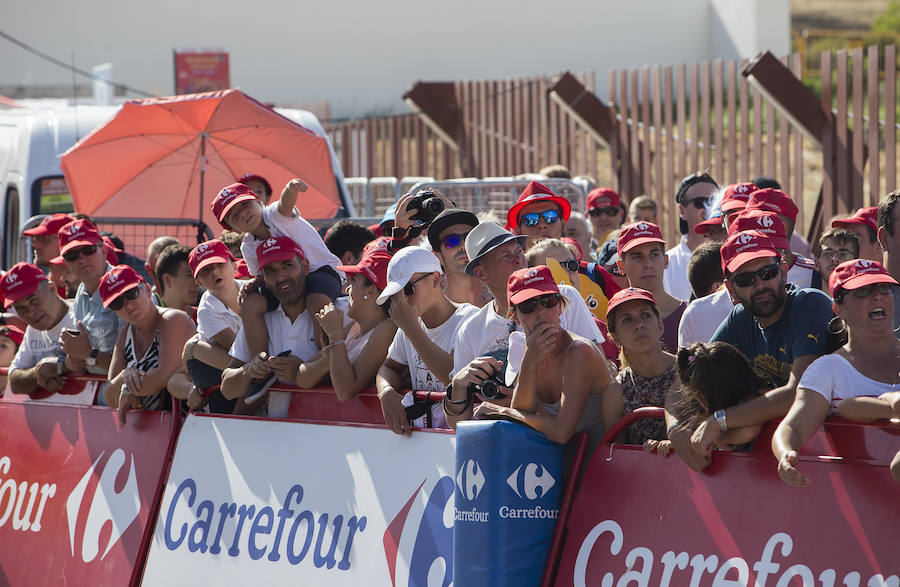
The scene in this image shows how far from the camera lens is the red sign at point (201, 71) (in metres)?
21.7

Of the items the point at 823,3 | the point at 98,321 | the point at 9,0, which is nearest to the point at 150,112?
the point at 98,321

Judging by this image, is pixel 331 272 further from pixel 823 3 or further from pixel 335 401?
pixel 823 3

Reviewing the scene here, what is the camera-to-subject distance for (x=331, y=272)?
639cm

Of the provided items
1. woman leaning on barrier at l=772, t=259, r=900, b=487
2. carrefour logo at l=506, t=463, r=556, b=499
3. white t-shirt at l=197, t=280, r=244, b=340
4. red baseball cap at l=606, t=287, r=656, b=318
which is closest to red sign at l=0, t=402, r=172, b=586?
white t-shirt at l=197, t=280, r=244, b=340

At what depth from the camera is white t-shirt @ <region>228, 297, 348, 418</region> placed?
6.11m

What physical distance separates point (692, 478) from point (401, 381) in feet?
5.41

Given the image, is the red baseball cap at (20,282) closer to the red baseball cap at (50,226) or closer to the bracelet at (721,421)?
the red baseball cap at (50,226)

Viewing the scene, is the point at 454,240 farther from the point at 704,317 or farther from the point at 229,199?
the point at 229,199

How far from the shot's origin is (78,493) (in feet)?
22.3

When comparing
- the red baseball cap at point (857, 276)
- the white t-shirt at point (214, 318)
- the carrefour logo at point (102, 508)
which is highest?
the red baseball cap at point (857, 276)

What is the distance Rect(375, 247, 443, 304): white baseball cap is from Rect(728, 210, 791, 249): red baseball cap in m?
1.29

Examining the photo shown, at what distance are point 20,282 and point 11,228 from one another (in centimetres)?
373

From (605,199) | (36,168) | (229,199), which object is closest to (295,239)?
(229,199)

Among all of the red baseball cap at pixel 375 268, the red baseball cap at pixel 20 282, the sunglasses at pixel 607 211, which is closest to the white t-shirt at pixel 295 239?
the red baseball cap at pixel 375 268
